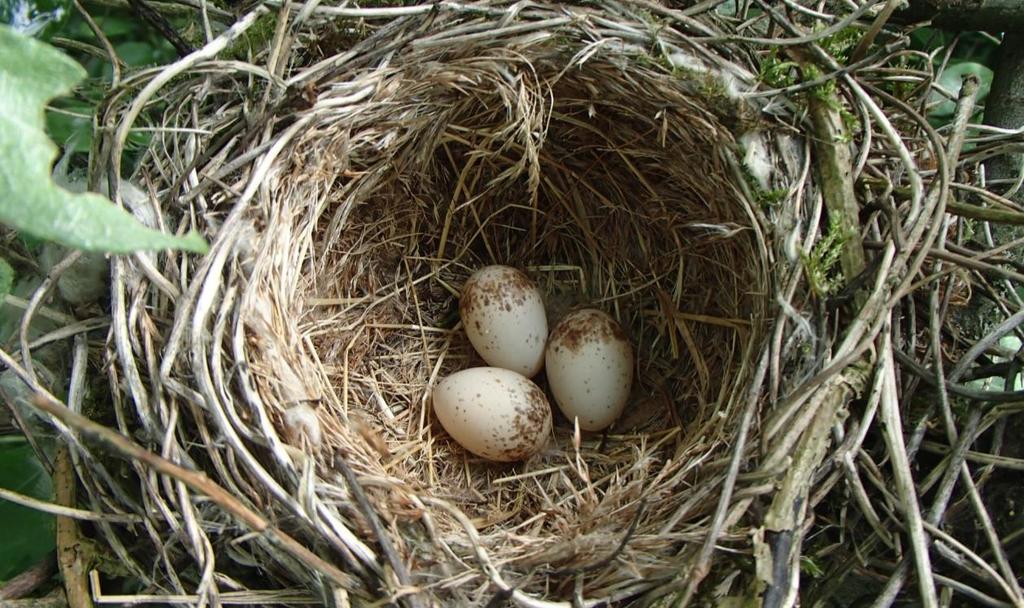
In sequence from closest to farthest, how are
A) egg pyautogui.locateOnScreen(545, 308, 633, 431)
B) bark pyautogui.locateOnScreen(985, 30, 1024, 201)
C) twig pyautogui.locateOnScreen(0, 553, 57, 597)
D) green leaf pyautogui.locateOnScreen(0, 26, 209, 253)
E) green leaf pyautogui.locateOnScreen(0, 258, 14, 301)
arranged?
green leaf pyautogui.locateOnScreen(0, 26, 209, 253)
green leaf pyautogui.locateOnScreen(0, 258, 14, 301)
twig pyautogui.locateOnScreen(0, 553, 57, 597)
bark pyautogui.locateOnScreen(985, 30, 1024, 201)
egg pyautogui.locateOnScreen(545, 308, 633, 431)

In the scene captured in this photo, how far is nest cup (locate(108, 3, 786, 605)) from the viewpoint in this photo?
1026 millimetres

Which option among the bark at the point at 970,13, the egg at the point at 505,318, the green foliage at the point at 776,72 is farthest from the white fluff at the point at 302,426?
the bark at the point at 970,13

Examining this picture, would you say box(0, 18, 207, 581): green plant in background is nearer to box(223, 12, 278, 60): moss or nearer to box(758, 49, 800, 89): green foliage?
box(223, 12, 278, 60): moss

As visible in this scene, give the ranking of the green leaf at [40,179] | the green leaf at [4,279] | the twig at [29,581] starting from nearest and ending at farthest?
the green leaf at [40,179] < the green leaf at [4,279] < the twig at [29,581]

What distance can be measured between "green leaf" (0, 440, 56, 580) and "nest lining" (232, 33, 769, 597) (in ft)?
1.35

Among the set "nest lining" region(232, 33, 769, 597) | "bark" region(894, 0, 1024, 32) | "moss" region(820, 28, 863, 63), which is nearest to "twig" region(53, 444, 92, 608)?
"nest lining" region(232, 33, 769, 597)

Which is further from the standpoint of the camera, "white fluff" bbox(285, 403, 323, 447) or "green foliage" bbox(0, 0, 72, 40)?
"green foliage" bbox(0, 0, 72, 40)

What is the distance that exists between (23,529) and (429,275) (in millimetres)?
759

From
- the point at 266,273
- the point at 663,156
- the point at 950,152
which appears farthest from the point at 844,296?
the point at 266,273

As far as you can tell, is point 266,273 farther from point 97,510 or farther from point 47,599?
point 47,599

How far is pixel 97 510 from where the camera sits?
107 cm

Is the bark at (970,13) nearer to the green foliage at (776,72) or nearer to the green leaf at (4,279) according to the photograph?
the green foliage at (776,72)

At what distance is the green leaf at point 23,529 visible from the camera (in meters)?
1.16

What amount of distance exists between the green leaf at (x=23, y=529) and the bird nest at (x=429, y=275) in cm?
16
